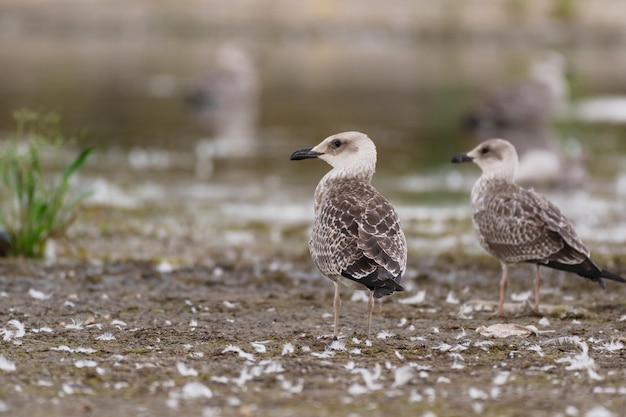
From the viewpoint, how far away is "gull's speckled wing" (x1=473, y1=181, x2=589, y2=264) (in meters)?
10.6

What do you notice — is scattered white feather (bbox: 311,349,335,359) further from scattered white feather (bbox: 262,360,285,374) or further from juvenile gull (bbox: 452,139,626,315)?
juvenile gull (bbox: 452,139,626,315)

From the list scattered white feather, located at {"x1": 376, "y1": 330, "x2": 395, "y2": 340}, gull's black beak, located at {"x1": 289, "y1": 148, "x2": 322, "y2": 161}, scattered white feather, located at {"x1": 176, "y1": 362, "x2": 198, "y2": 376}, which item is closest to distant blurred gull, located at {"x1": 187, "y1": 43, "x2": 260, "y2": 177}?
gull's black beak, located at {"x1": 289, "y1": 148, "x2": 322, "y2": 161}

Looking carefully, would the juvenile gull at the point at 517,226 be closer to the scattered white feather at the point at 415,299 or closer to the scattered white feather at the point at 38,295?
the scattered white feather at the point at 415,299

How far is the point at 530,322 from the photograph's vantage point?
10.2 metres

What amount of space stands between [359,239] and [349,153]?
152 centimetres

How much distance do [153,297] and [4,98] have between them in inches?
1051

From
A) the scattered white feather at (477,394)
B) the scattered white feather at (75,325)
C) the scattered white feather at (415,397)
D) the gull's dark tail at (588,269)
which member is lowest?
the scattered white feather at (75,325)

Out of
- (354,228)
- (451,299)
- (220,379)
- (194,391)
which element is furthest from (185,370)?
(451,299)

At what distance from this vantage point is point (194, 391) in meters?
7.06

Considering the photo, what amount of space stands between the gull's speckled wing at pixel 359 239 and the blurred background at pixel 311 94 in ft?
16.8

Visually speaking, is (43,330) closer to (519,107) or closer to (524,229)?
(524,229)

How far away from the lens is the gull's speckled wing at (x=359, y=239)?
8.64m

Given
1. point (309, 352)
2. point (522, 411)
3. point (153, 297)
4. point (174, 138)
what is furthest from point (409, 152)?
point (522, 411)

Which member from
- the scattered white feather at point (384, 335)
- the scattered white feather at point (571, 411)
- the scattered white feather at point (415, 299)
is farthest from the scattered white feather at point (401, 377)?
the scattered white feather at point (415, 299)
